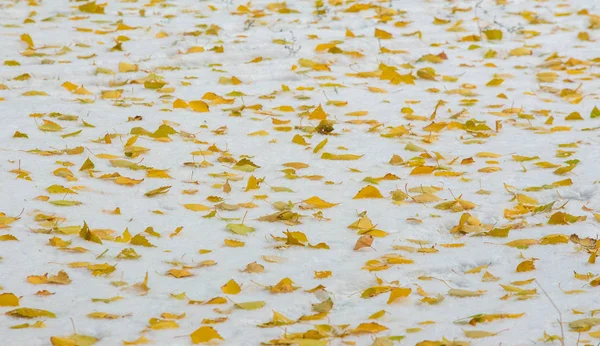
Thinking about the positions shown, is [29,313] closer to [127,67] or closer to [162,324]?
[162,324]

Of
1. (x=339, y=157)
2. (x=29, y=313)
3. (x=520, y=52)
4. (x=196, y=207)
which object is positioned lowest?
(x=520, y=52)

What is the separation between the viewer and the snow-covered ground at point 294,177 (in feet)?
8.35

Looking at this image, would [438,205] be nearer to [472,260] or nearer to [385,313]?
[472,260]

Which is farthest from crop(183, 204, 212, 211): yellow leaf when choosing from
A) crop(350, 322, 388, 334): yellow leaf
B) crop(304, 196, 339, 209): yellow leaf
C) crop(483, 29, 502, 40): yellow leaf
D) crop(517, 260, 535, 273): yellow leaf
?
crop(483, 29, 502, 40): yellow leaf

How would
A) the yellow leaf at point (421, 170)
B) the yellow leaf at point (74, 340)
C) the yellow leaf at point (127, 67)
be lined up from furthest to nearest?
1. the yellow leaf at point (127, 67)
2. the yellow leaf at point (421, 170)
3. the yellow leaf at point (74, 340)

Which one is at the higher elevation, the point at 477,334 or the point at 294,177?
the point at 477,334

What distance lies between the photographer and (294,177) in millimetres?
3717

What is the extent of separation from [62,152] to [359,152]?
1.48m

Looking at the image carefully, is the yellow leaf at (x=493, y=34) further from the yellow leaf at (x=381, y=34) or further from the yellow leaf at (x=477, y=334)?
the yellow leaf at (x=477, y=334)

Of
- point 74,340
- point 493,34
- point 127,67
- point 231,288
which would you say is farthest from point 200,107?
point 493,34

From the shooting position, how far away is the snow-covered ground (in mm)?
2545

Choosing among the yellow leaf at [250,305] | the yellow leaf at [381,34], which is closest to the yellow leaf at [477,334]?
the yellow leaf at [250,305]

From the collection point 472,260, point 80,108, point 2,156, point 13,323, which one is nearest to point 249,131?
point 80,108

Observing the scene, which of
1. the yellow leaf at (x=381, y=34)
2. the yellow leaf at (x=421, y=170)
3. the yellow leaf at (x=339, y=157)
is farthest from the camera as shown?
the yellow leaf at (x=381, y=34)
